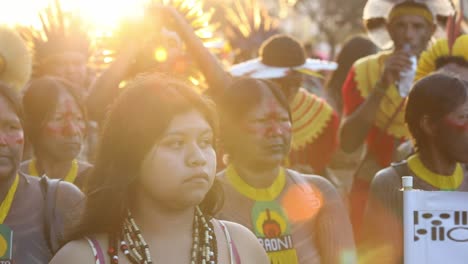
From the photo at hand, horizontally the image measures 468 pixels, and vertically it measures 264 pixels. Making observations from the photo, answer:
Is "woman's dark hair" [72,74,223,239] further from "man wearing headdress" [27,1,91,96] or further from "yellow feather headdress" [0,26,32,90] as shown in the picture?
"man wearing headdress" [27,1,91,96]

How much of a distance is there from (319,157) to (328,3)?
1077 inches

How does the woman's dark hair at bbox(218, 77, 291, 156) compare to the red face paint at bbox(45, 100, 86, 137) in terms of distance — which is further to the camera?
the red face paint at bbox(45, 100, 86, 137)

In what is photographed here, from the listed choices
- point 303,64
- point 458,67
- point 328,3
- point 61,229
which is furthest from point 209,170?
point 328,3

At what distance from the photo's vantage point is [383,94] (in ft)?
24.4

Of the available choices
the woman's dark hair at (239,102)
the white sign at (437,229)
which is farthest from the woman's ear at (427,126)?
the white sign at (437,229)

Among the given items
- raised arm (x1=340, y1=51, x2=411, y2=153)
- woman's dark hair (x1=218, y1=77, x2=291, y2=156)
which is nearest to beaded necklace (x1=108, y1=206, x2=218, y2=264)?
woman's dark hair (x1=218, y1=77, x2=291, y2=156)

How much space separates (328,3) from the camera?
3522 centimetres

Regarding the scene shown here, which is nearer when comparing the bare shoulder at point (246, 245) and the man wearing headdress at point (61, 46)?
the bare shoulder at point (246, 245)

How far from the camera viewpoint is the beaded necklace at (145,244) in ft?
12.5

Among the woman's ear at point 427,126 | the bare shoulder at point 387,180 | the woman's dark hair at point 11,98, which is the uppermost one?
the woman's dark hair at point 11,98

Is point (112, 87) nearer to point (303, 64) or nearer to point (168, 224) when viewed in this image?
point (303, 64)

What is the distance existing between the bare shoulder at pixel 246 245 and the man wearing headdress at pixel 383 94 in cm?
324

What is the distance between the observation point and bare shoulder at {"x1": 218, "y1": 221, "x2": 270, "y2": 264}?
401 cm

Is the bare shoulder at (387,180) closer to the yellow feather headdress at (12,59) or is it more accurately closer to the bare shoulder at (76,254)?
the yellow feather headdress at (12,59)
